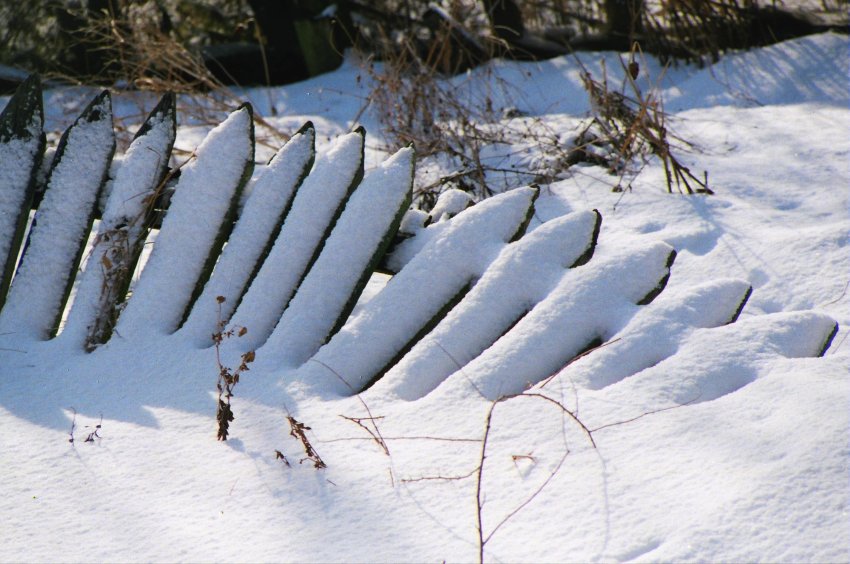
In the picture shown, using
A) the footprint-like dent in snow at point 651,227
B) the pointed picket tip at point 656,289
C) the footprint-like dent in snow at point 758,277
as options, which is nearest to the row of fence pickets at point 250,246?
the pointed picket tip at point 656,289

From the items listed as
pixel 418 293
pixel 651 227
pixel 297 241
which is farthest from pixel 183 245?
pixel 651 227

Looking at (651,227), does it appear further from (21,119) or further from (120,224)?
(21,119)

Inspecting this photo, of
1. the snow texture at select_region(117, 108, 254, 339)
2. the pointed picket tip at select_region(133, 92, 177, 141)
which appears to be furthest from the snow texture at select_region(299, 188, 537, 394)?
the pointed picket tip at select_region(133, 92, 177, 141)

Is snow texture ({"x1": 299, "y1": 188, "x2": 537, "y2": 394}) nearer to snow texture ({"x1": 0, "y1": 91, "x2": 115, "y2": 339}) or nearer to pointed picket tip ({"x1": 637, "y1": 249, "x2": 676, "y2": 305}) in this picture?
pointed picket tip ({"x1": 637, "y1": 249, "x2": 676, "y2": 305})

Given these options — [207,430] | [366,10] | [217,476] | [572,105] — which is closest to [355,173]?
[207,430]

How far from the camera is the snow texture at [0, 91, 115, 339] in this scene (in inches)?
98.0

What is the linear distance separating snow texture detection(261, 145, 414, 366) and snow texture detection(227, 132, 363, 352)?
62 mm

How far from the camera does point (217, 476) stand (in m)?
1.71

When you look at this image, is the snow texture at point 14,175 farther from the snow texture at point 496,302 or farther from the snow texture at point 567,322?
the snow texture at point 567,322

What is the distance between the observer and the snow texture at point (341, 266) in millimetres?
2248

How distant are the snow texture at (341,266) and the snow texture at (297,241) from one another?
0.06 m

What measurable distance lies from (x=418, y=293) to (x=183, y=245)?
0.77 m

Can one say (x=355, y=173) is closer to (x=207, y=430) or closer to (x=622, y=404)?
(x=207, y=430)

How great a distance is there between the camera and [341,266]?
2.30 meters
